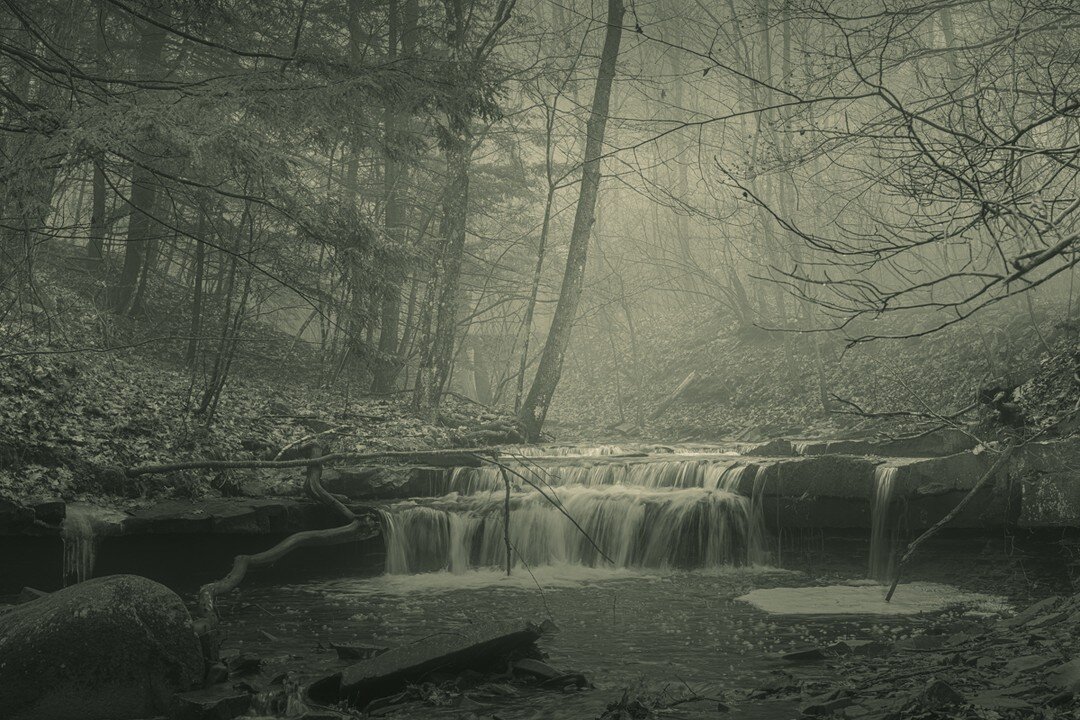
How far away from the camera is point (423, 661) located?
206 inches

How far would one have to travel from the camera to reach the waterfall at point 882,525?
9.05m

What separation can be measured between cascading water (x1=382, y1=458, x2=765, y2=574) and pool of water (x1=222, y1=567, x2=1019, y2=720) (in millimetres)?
289

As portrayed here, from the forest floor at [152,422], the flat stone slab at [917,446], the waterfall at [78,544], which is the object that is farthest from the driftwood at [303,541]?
the flat stone slab at [917,446]

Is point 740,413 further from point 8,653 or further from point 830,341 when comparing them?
point 8,653

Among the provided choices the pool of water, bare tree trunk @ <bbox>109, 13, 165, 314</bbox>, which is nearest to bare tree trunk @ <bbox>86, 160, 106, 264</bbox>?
bare tree trunk @ <bbox>109, 13, 165, 314</bbox>

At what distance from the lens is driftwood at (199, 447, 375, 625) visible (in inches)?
265

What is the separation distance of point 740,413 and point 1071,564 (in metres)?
11.4

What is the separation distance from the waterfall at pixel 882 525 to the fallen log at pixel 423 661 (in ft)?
16.1

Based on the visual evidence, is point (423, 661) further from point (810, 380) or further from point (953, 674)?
point (810, 380)

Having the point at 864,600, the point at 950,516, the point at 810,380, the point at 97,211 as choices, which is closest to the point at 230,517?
the point at 864,600

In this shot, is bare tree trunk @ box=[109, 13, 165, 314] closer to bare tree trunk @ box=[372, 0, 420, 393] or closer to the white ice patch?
bare tree trunk @ box=[372, 0, 420, 393]

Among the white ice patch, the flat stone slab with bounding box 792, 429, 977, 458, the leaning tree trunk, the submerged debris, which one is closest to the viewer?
the submerged debris

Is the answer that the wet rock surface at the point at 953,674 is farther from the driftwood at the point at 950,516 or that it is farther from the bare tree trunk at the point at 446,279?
the bare tree trunk at the point at 446,279

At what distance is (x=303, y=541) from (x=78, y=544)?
2043mm
